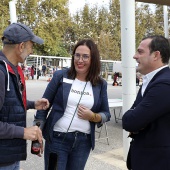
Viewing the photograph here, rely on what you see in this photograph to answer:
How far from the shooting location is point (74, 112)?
8.53 ft

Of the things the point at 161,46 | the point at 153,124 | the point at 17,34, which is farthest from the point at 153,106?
the point at 17,34

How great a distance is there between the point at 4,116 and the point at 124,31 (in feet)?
9.70

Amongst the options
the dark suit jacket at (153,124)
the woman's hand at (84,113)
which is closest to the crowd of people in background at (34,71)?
the woman's hand at (84,113)

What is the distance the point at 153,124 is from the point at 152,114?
0.41 feet

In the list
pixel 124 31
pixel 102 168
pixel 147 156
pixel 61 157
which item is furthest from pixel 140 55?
pixel 102 168

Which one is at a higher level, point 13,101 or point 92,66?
point 92,66

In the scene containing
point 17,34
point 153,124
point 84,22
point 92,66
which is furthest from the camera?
point 84,22

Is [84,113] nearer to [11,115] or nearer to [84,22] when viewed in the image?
[11,115]

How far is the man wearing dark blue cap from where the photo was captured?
185 cm

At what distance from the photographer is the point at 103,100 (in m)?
2.78

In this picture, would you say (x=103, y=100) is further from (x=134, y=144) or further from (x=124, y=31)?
(x=124, y=31)

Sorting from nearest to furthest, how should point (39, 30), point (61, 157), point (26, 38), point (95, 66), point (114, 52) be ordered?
point (26, 38) < point (61, 157) < point (95, 66) < point (39, 30) < point (114, 52)

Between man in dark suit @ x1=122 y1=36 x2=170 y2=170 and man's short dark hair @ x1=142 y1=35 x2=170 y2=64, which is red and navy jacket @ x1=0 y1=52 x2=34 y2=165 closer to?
man in dark suit @ x1=122 y1=36 x2=170 y2=170

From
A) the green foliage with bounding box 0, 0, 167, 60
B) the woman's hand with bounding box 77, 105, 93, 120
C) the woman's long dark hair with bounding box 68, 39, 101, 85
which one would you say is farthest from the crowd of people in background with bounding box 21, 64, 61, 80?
the woman's hand with bounding box 77, 105, 93, 120
